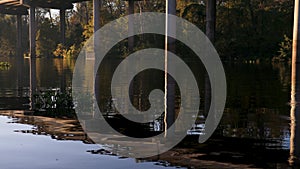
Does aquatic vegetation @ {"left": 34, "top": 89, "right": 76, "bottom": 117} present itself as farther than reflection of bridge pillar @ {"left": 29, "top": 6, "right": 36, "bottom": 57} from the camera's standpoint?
No

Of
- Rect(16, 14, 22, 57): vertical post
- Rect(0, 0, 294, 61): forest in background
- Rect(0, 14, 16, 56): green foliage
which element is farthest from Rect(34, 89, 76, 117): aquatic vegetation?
Rect(0, 14, 16, 56): green foliage

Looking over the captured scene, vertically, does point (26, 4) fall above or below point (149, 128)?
above

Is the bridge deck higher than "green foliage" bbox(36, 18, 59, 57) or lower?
higher

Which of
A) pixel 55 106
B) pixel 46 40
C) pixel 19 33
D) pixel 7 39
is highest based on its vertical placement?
pixel 7 39

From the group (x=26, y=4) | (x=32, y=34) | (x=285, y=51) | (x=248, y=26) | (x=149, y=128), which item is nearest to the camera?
(x=149, y=128)

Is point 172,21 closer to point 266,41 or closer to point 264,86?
point 264,86

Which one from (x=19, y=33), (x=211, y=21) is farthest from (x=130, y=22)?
(x=19, y=33)

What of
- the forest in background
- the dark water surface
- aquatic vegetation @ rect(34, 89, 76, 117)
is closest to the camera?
the dark water surface

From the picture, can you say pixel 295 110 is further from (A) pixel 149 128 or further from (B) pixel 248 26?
(B) pixel 248 26

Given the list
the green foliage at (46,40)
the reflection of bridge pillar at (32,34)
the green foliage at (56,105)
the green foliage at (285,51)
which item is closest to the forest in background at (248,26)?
the green foliage at (285,51)

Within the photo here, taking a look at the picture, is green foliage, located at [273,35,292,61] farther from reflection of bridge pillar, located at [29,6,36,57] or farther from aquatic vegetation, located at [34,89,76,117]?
aquatic vegetation, located at [34,89,76,117]

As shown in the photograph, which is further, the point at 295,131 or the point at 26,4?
the point at 26,4

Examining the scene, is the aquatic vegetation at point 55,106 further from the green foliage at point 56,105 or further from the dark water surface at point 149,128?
the dark water surface at point 149,128

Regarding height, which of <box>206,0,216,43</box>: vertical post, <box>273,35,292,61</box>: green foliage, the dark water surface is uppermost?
<box>206,0,216,43</box>: vertical post
